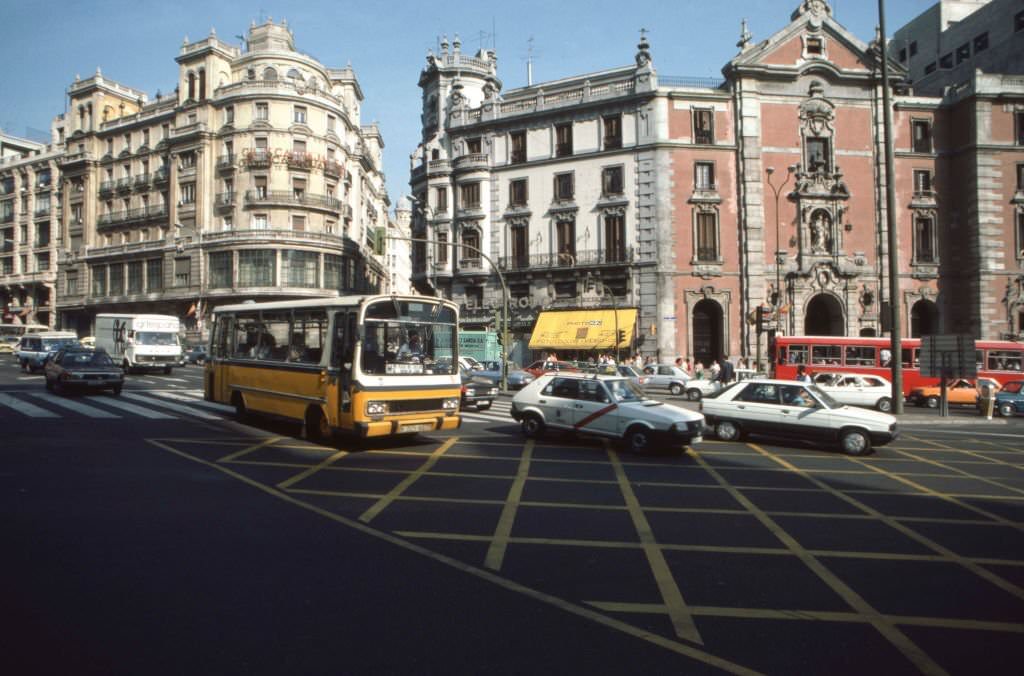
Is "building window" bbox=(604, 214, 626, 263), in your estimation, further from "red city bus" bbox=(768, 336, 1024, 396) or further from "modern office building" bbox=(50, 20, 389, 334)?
"modern office building" bbox=(50, 20, 389, 334)

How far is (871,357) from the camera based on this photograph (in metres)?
26.5

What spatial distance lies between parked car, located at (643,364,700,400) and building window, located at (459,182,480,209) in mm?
16385

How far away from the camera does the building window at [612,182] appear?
36406 millimetres

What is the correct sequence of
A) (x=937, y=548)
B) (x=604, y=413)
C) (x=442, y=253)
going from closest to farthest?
1. (x=937, y=548)
2. (x=604, y=413)
3. (x=442, y=253)

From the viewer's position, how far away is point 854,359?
26.7m

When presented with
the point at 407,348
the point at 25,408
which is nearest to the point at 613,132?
the point at 407,348

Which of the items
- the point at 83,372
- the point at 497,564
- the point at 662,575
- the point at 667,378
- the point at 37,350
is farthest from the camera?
the point at 37,350

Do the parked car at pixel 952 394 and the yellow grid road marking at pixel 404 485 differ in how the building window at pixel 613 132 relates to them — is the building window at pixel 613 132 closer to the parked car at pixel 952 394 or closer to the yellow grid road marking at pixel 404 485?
the parked car at pixel 952 394

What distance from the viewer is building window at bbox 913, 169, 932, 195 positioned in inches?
1436

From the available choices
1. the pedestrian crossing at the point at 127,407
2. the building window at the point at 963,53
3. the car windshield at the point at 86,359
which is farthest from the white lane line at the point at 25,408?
the building window at the point at 963,53

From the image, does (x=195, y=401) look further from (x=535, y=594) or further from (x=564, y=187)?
(x=564, y=187)

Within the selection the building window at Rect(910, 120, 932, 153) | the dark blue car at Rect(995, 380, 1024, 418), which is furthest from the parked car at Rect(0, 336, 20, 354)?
the building window at Rect(910, 120, 932, 153)

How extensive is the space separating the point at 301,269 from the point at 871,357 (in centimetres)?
3610

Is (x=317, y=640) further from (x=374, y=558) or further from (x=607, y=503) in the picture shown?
(x=607, y=503)
